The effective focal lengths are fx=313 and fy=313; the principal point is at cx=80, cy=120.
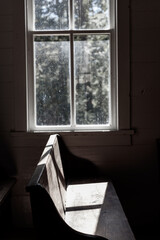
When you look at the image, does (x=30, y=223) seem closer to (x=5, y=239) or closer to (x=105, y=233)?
(x=5, y=239)

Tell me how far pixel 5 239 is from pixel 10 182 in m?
0.52

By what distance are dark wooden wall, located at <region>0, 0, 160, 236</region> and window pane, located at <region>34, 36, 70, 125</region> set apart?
0.18 meters

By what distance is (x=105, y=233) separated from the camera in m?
1.88

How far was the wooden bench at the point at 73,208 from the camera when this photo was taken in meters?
1.58

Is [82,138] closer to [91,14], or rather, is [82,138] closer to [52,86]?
[52,86]

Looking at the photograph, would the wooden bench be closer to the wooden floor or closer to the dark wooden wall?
the dark wooden wall

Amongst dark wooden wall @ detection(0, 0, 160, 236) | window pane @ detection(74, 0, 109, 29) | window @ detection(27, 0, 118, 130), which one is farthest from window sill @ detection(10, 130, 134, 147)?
window pane @ detection(74, 0, 109, 29)

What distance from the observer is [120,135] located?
303cm

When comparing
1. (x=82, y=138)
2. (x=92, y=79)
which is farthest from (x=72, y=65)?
(x=82, y=138)

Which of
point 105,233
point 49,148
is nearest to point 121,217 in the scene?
point 105,233

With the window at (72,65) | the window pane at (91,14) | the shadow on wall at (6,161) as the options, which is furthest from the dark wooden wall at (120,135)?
the window pane at (91,14)

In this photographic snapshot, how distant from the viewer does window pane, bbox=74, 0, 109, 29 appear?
3.10 m

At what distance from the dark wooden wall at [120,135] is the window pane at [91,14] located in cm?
28

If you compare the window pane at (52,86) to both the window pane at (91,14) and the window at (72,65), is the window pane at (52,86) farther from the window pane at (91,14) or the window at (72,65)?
the window pane at (91,14)
